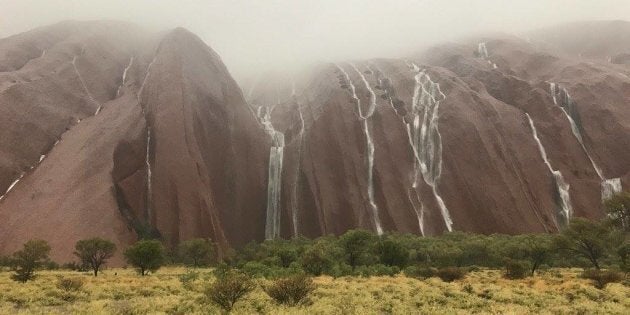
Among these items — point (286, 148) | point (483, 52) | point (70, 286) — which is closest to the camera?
point (70, 286)

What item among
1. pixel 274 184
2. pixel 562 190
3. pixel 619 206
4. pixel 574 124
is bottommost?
pixel 562 190

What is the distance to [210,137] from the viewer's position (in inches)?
3484

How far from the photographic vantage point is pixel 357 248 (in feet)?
187

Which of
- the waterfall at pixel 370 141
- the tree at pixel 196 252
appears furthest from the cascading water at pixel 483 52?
the tree at pixel 196 252

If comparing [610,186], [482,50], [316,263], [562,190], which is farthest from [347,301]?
[482,50]

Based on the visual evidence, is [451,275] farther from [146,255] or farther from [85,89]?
[85,89]

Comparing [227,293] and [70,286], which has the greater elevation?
[227,293]

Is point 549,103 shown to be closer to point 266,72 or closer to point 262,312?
point 266,72

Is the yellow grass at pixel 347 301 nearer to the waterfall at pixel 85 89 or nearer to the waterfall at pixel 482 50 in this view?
the waterfall at pixel 85 89

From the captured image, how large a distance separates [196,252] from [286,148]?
129 ft

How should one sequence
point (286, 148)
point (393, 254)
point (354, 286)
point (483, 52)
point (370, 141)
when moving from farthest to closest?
1. point (483, 52)
2. point (286, 148)
3. point (370, 141)
4. point (393, 254)
5. point (354, 286)

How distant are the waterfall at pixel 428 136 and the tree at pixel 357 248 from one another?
92.0 feet

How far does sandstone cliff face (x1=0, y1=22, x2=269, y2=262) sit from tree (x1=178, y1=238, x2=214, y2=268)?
636 centimetres

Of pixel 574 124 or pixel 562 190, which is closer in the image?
pixel 562 190
